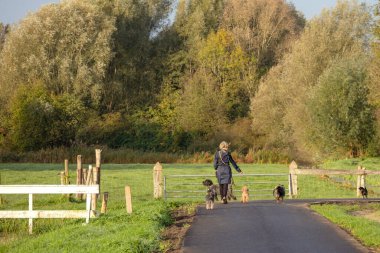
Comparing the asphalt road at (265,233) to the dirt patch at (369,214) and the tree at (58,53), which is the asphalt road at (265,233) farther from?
the tree at (58,53)

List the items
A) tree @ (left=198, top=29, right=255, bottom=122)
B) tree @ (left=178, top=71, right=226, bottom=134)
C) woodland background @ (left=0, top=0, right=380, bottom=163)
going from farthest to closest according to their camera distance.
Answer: tree @ (left=198, top=29, right=255, bottom=122) → tree @ (left=178, top=71, right=226, bottom=134) → woodland background @ (left=0, top=0, right=380, bottom=163)

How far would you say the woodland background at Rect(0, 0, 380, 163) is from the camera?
63.5 metres

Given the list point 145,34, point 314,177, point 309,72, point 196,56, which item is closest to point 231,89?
point 196,56

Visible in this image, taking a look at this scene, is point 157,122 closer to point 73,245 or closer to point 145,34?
point 145,34

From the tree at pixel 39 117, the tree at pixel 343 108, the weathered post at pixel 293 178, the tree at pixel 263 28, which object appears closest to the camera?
the weathered post at pixel 293 178

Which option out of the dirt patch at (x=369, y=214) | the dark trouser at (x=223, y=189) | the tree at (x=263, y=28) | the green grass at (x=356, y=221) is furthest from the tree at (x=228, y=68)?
the dirt patch at (x=369, y=214)

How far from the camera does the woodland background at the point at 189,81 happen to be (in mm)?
63469

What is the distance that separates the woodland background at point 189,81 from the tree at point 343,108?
0.09m

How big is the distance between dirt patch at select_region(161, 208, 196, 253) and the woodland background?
126 feet

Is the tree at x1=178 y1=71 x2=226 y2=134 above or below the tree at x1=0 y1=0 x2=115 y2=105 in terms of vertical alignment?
below

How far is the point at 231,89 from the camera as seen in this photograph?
85.2m

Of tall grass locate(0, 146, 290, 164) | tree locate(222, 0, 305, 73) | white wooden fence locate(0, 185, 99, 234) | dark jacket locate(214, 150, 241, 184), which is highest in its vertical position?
tree locate(222, 0, 305, 73)

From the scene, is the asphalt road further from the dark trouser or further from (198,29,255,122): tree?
(198,29,255,122): tree

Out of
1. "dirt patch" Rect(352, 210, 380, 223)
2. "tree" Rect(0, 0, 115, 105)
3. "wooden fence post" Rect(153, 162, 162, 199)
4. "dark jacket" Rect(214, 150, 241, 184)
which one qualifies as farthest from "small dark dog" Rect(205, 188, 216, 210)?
"tree" Rect(0, 0, 115, 105)
